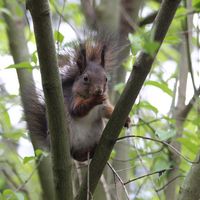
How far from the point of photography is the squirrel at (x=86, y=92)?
7.18ft

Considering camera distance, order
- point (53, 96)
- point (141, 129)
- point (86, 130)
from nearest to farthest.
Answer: point (53, 96) → point (86, 130) → point (141, 129)

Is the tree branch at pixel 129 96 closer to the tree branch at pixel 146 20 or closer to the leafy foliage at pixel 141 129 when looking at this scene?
the leafy foliage at pixel 141 129

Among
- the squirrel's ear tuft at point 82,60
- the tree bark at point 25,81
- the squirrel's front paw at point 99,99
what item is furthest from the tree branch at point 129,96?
the squirrel's ear tuft at point 82,60

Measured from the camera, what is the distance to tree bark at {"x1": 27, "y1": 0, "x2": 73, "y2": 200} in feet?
4.62

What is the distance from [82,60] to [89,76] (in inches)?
5.2

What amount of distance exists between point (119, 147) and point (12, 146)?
956mm

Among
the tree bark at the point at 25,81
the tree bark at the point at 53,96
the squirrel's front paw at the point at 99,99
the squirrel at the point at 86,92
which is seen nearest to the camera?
the tree bark at the point at 53,96

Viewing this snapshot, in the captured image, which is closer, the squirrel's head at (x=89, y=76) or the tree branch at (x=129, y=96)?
the tree branch at (x=129, y=96)

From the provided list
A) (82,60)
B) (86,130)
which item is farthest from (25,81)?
(86,130)

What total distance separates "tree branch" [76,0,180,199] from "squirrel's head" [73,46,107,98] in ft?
1.66

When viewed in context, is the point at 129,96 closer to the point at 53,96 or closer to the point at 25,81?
the point at 53,96

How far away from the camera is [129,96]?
1556 mm

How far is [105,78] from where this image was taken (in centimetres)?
229

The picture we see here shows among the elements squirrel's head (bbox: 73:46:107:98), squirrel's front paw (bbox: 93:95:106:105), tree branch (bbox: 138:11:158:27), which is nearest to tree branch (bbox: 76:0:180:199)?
squirrel's front paw (bbox: 93:95:106:105)
